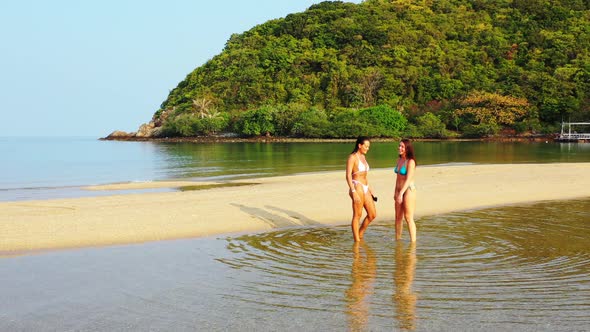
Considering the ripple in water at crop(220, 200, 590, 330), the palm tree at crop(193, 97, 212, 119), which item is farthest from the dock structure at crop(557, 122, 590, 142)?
the ripple in water at crop(220, 200, 590, 330)

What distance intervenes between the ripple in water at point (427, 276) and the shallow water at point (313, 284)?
0.06ft

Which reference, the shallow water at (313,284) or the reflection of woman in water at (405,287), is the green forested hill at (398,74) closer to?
the shallow water at (313,284)

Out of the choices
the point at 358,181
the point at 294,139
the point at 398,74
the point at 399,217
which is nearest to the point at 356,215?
the point at 358,181

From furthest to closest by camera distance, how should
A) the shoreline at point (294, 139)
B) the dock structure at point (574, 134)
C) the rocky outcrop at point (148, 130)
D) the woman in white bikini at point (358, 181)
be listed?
the rocky outcrop at point (148, 130), the shoreline at point (294, 139), the dock structure at point (574, 134), the woman in white bikini at point (358, 181)

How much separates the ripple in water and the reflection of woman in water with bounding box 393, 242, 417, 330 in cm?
1

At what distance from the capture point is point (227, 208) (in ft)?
52.1

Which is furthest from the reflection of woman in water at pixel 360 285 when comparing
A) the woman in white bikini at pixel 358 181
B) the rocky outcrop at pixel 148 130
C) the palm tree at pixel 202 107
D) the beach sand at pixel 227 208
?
the rocky outcrop at pixel 148 130

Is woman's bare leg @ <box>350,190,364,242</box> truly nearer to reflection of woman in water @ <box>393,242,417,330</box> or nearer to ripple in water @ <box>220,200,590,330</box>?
ripple in water @ <box>220,200,590,330</box>

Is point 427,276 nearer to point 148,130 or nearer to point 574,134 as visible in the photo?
point 574,134

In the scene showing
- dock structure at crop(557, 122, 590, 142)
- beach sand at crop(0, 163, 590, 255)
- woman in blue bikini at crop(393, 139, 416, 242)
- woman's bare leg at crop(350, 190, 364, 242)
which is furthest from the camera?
dock structure at crop(557, 122, 590, 142)

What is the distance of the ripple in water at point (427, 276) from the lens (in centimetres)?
662

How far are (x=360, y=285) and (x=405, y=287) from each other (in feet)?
1.94

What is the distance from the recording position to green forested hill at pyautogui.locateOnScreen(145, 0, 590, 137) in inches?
3740

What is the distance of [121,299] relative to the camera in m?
7.45
